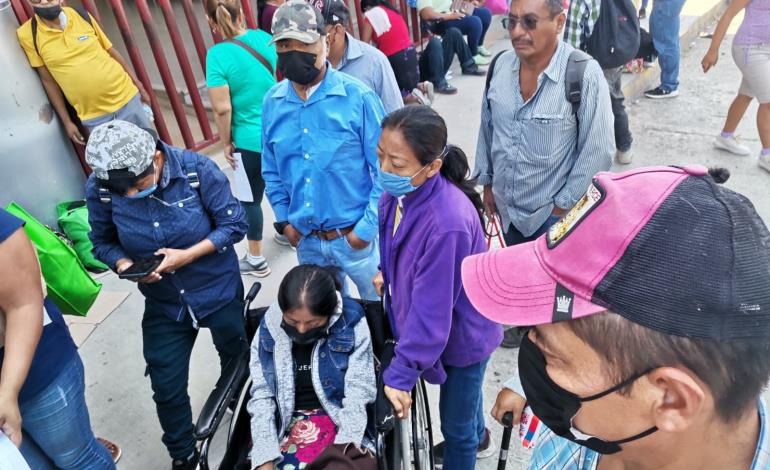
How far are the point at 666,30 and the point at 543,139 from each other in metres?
3.90

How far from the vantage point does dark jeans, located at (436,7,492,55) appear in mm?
6482

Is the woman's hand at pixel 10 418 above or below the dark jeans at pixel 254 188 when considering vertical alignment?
above

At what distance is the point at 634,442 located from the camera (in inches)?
38.4

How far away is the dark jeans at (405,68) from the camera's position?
15.8 ft

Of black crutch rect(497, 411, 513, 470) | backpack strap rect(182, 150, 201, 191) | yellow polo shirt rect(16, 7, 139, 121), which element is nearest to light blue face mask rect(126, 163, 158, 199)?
backpack strap rect(182, 150, 201, 191)

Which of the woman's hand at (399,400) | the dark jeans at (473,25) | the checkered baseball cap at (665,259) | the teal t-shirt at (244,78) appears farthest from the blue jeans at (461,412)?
the dark jeans at (473,25)

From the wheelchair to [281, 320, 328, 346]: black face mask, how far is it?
0.76 ft

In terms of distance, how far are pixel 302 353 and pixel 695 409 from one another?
62.0 inches

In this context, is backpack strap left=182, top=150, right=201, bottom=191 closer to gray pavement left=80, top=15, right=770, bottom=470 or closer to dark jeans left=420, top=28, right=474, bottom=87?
gray pavement left=80, top=15, right=770, bottom=470

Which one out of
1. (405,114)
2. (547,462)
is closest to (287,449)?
(547,462)

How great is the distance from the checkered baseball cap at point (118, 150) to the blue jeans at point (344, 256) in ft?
3.05

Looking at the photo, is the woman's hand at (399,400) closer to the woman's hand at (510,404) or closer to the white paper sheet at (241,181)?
the woman's hand at (510,404)

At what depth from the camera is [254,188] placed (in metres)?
3.65

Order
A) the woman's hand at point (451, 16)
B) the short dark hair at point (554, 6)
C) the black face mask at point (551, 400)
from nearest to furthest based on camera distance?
the black face mask at point (551, 400) < the short dark hair at point (554, 6) < the woman's hand at point (451, 16)
